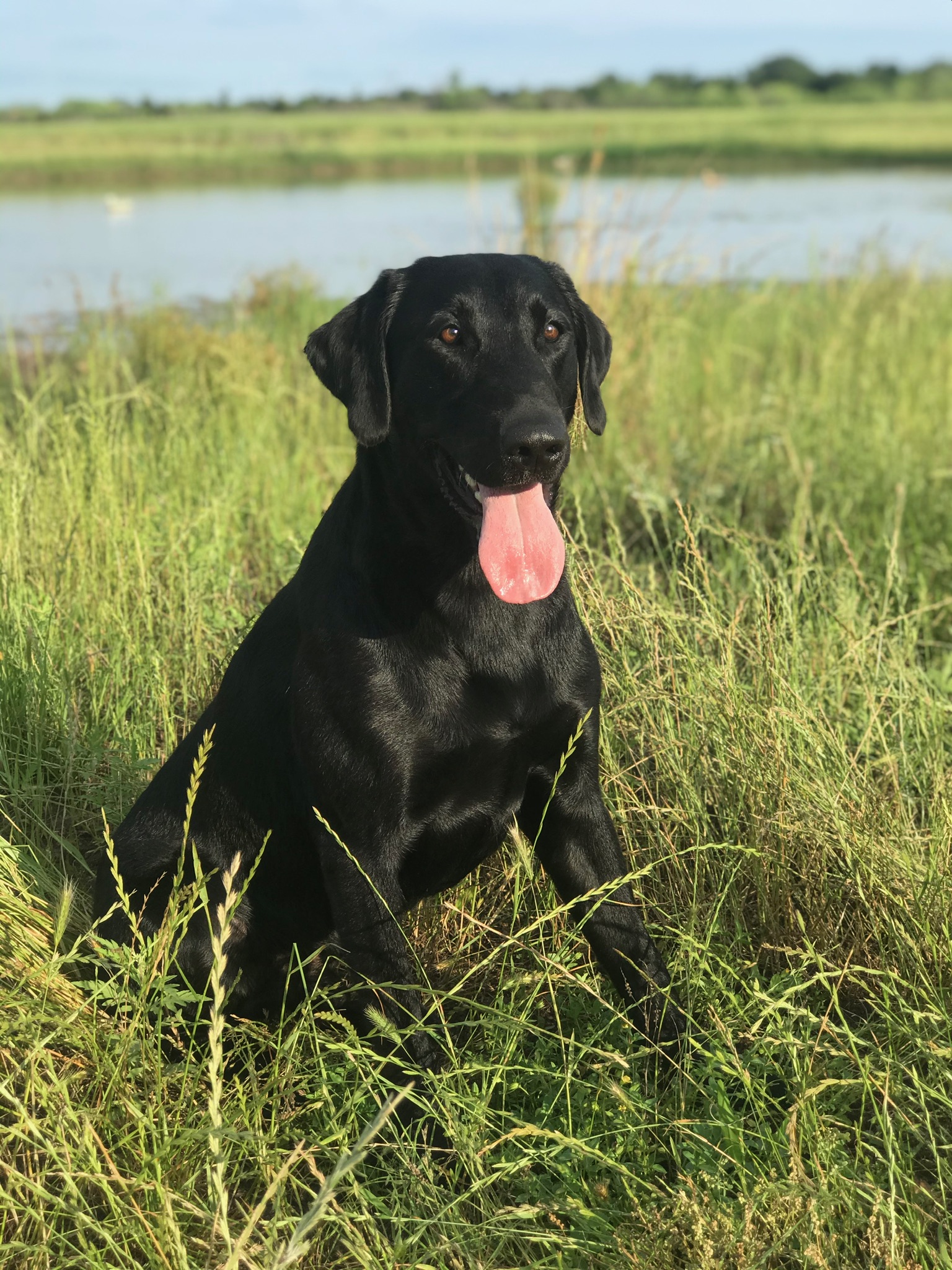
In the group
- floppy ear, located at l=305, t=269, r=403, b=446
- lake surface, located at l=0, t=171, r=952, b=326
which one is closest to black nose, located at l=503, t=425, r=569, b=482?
floppy ear, located at l=305, t=269, r=403, b=446

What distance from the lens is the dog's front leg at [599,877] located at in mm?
2309

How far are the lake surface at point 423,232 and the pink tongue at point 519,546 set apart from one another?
441cm

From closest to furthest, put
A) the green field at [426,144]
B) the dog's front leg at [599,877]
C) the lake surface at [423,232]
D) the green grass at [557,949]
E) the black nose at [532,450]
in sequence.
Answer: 1. the green grass at [557,949]
2. the black nose at [532,450]
3. the dog's front leg at [599,877]
4. the lake surface at [423,232]
5. the green field at [426,144]

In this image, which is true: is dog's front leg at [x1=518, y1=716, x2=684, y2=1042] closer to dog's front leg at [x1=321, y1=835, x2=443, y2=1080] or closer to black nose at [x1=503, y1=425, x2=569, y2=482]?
dog's front leg at [x1=321, y1=835, x2=443, y2=1080]

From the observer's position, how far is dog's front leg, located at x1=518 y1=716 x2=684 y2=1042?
231 cm

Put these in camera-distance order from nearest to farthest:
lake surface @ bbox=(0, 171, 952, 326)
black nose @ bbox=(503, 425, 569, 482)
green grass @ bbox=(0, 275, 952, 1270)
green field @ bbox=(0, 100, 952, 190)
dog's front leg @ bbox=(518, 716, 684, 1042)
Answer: green grass @ bbox=(0, 275, 952, 1270) → black nose @ bbox=(503, 425, 569, 482) → dog's front leg @ bbox=(518, 716, 684, 1042) → lake surface @ bbox=(0, 171, 952, 326) → green field @ bbox=(0, 100, 952, 190)

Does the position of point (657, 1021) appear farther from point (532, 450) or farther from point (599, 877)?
point (532, 450)

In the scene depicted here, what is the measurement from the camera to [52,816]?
2998 mm

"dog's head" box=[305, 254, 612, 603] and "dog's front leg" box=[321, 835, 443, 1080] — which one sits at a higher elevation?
"dog's head" box=[305, 254, 612, 603]

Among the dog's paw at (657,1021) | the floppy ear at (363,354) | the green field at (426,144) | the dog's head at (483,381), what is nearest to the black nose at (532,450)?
the dog's head at (483,381)

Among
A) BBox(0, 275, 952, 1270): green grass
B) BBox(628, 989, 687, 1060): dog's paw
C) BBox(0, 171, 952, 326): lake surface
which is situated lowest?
BBox(628, 989, 687, 1060): dog's paw

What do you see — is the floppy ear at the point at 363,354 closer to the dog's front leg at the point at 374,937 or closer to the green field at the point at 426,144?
the dog's front leg at the point at 374,937

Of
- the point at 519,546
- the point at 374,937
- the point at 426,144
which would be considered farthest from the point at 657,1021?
the point at 426,144

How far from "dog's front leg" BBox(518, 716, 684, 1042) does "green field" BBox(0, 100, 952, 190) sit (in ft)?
68.5
